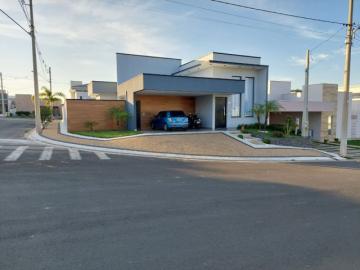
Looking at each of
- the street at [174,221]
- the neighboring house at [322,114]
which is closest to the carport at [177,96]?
the neighboring house at [322,114]

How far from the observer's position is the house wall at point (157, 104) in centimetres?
2189

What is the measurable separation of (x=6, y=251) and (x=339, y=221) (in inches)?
215

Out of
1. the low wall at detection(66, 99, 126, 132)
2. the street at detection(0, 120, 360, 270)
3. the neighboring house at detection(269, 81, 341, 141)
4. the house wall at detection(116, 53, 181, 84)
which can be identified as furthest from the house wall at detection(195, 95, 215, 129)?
the street at detection(0, 120, 360, 270)

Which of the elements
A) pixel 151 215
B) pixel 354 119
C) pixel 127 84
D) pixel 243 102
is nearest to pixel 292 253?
pixel 151 215

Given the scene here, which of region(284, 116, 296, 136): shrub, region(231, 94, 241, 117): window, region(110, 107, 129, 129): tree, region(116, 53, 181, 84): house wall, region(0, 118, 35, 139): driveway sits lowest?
region(0, 118, 35, 139): driveway

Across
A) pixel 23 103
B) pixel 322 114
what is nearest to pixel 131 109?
pixel 322 114

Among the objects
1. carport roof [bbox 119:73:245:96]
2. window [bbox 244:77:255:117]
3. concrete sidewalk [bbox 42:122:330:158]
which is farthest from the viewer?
window [bbox 244:77:255:117]

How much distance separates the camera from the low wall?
20.3 meters

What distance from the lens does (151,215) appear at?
4844 mm

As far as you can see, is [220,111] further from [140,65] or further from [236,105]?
[140,65]

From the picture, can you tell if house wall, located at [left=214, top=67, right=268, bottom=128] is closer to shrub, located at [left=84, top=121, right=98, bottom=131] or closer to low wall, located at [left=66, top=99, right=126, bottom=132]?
low wall, located at [left=66, top=99, right=126, bottom=132]

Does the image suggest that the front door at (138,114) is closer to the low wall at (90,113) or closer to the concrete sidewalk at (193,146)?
the low wall at (90,113)

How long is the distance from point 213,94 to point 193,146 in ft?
24.3

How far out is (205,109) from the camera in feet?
71.8
